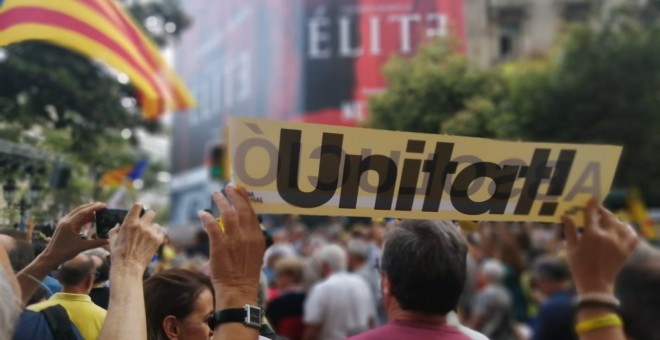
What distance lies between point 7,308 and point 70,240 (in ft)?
1.58

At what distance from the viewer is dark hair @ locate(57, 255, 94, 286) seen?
2.53 m

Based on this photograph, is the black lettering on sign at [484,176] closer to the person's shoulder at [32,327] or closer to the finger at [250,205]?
the finger at [250,205]

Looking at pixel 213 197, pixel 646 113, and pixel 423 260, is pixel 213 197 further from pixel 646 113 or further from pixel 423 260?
pixel 646 113

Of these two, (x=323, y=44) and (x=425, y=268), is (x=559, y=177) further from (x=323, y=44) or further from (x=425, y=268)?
(x=323, y=44)

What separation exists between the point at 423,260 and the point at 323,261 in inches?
189

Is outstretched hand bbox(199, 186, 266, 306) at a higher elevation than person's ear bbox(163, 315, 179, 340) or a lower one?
higher

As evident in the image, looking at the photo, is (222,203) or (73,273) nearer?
(222,203)

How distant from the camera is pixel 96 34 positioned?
15.5 feet

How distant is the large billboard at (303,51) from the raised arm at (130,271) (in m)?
17.0

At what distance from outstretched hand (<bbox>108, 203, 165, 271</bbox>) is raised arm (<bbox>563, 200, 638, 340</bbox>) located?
1160 mm

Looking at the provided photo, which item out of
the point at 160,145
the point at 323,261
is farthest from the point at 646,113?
the point at 160,145

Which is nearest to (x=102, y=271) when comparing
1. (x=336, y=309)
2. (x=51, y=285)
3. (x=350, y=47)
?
(x=51, y=285)

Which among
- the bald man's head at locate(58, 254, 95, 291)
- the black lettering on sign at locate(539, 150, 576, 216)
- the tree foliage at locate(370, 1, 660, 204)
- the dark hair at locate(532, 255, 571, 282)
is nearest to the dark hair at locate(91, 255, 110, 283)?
the bald man's head at locate(58, 254, 95, 291)

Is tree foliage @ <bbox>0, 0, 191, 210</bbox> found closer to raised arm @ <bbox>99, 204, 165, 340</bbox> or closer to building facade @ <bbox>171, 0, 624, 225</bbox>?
raised arm @ <bbox>99, 204, 165, 340</bbox>
